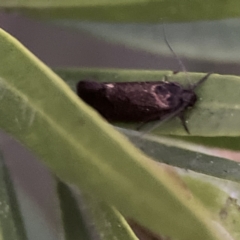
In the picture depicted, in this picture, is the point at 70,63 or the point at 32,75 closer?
the point at 32,75

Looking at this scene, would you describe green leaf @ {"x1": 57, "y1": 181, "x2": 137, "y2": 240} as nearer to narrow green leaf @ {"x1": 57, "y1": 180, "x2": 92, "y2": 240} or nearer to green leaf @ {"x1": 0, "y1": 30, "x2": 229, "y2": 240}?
narrow green leaf @ {"x1": 57, "y1": 180, "x2": 92, "y2": 240}

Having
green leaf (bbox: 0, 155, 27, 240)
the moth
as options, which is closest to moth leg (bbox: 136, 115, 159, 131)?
the moth

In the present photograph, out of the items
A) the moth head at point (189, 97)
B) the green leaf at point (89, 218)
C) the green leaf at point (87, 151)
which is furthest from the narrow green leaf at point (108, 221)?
the moth head at point (189, 97)

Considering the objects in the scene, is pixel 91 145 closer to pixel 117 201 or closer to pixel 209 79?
pixel 117 201

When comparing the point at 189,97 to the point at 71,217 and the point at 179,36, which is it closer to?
the point at 179,36

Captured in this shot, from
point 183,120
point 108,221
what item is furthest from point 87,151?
point 183,120

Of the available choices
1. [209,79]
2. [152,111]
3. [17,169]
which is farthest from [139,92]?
[17,169]
